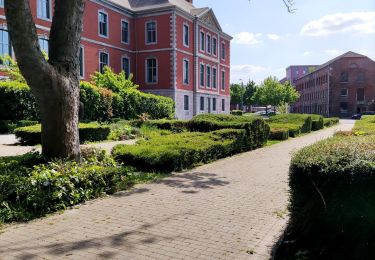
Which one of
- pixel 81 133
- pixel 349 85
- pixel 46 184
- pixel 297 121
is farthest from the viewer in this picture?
pixel 349 85

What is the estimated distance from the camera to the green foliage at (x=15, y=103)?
20169 millimetres

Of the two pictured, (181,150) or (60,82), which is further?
(181,150)

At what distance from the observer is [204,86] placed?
49531 mm

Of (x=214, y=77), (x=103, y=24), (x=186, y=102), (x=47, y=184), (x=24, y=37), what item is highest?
(x=103, y=24)

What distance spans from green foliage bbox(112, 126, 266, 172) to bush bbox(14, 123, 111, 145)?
18.0 ft

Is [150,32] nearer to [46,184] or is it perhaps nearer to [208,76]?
[208,76]

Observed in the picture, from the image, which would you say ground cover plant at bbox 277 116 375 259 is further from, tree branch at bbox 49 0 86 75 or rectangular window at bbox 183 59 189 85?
rectangular window at bbox 183 59 189 85

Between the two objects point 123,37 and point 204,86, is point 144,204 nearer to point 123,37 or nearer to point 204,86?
point 123,37

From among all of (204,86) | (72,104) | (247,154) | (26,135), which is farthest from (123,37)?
(72,104)

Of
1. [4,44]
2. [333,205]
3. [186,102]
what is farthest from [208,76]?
[333,205]

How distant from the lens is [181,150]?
409 inches

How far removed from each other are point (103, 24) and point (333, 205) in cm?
3767

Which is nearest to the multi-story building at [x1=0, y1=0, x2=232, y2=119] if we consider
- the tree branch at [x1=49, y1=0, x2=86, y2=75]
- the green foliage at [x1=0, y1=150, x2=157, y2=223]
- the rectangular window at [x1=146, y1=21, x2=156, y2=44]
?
the rectangular window at [x1=146, y1=21, x2=156, y2=44]

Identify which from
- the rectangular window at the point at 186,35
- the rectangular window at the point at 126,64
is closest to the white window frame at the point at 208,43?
the rectangular window at the point at 186,35
